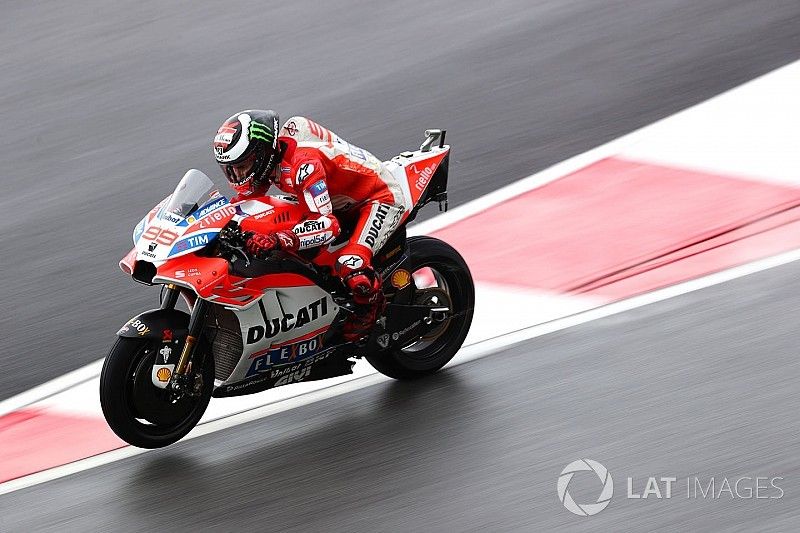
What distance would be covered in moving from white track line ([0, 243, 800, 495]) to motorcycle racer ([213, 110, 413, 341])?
53 centimetres

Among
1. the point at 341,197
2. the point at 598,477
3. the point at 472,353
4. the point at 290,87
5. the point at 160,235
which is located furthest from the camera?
the point at 290,87

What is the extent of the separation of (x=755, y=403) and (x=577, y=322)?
61.6 inches

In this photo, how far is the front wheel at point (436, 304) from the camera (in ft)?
22.8

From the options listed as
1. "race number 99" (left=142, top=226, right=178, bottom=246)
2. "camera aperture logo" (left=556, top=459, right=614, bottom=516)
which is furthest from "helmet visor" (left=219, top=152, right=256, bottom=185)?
"camera aperture logo" (left=556, top=459, right=614, bottom=516)

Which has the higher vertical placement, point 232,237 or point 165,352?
point 232,237

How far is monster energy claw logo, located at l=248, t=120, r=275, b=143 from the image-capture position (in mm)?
6180

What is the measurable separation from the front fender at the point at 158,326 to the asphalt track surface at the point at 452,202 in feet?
2.15

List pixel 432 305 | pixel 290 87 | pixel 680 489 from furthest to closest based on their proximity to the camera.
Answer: pixel 290 87, pixel 432 305, pixel 680 489

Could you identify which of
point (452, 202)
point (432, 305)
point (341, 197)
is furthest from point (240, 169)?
point (452, 202)

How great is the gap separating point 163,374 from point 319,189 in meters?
1.17

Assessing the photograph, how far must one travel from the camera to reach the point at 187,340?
6066 millimetres

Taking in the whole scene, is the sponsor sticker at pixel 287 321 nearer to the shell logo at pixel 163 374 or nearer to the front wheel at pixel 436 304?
the shell logo at pixel 163 374

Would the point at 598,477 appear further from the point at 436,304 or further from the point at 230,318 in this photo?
the point at 230,318

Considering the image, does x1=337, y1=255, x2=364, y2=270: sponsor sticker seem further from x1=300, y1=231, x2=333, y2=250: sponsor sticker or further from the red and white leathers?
x1=300, y1=231, x2=333, y2=250: sponsor sticker
